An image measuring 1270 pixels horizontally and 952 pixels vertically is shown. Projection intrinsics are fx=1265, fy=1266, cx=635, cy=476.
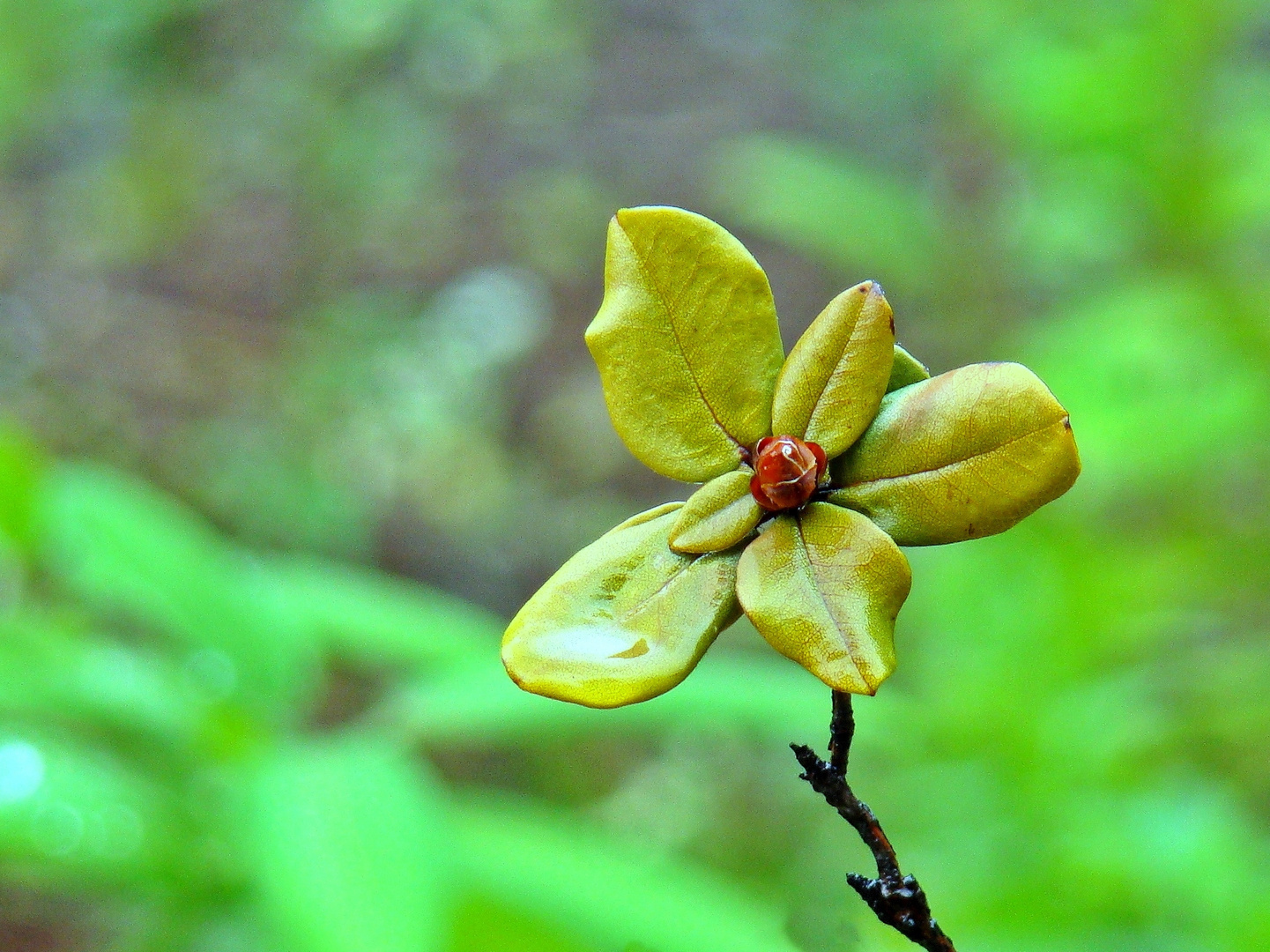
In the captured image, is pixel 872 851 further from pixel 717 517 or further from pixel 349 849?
pixel 349 849

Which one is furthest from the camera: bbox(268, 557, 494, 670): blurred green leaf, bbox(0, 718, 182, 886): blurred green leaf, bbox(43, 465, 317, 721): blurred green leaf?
bbox(268, 557, 494, 670): blurred green leaf

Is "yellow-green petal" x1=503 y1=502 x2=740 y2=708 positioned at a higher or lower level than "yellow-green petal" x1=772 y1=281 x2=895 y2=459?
lower

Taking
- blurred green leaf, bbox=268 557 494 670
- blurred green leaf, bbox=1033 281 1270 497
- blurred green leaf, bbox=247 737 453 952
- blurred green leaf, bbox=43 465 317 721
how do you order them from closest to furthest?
blurred green leaf, bbox=247 737 453 952, blurred green leaf, bbox=43 465 317 721, blurred green leaf, bbox=268 557 494 670, blurred green leaf, bbox=1033 281 1270 497

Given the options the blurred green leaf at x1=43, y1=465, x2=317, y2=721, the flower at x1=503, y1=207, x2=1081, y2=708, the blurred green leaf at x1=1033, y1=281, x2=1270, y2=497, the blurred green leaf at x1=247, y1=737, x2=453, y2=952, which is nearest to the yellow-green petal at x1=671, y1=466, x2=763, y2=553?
the flower at x1=503, y1=207, x2=1081, y2=708

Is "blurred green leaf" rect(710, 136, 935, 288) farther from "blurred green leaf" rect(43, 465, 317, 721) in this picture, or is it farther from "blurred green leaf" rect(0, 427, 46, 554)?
"blurred green leaf" rect(0, 427, 46, 554)

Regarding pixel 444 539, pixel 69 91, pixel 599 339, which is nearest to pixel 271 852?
pixel 599 339

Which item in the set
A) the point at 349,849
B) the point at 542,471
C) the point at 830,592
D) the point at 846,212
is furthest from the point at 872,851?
the point at 542,471

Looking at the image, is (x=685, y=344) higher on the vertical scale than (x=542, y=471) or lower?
lower

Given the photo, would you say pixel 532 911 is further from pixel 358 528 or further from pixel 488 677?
pixel 358 528
